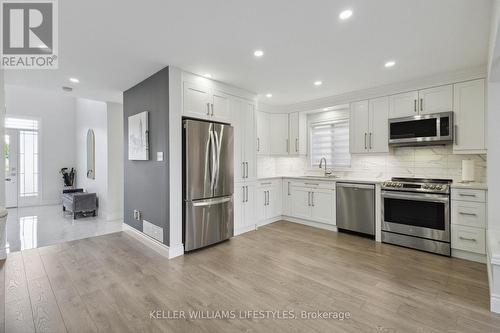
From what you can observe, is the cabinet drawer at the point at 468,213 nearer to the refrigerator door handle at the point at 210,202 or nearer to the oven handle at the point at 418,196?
the oven handle at the point at 418,196

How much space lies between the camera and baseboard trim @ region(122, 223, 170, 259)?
10.5ft

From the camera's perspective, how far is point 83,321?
1872 mm

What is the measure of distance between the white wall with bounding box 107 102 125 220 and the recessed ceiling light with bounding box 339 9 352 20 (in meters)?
5.01

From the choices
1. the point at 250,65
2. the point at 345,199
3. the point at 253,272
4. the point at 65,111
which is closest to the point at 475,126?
the point at 345,199

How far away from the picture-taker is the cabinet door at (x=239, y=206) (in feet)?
13.3

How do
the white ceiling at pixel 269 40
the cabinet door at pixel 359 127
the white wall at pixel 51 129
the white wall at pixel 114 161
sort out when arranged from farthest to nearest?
the white wall at pixel 51 129 → the white wall at pixel 114 161 → the cabinet door at pixel 359 127 → the white ceiling at pixel 269 40

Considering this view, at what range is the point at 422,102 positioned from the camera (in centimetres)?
360

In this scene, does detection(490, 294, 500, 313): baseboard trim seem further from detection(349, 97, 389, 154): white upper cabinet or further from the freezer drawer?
the freezer drawer

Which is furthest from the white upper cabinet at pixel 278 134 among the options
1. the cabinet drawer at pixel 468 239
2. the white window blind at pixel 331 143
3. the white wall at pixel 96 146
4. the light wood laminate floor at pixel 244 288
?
the white wall at pixel 96 146

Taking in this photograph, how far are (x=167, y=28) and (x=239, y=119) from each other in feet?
6.64

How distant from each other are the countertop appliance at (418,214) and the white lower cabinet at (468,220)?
0.07 m

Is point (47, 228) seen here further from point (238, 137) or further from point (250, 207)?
point (238, 137)

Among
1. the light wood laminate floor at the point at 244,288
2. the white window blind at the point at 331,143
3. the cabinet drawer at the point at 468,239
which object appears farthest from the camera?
the white window blind at the point at 331,143

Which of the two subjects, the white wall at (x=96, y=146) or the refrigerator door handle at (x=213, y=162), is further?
the white wall at (x=96, y=146)
